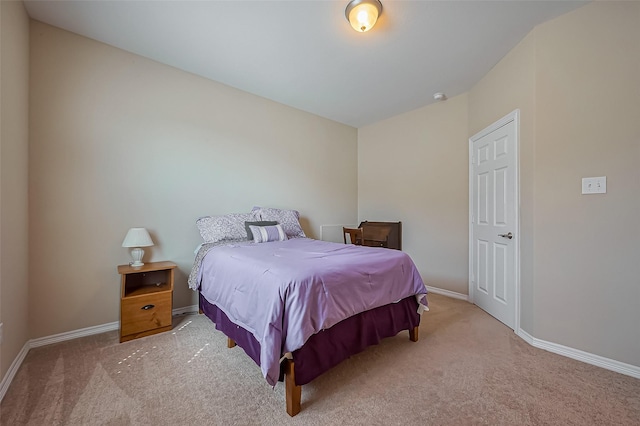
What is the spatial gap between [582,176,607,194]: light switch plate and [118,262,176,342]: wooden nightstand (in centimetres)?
348

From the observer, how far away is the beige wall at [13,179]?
5.13 feet

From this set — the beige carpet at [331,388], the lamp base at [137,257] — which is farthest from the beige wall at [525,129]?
the lamp base at [137,257]

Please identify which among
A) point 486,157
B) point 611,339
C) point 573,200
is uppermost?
point 486,157

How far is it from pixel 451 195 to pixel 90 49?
13.7 feet

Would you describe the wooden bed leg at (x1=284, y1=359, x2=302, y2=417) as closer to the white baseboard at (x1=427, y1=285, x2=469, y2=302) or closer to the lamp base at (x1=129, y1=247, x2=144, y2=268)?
the lamp base at (x1=129, y1=247, x2=144, y2=268)

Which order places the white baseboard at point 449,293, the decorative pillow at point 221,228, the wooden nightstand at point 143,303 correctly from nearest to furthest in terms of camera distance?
the wooden nightstand at point 143,303, the decorative pillow at point 221,228, the white baseboard at point 449,293

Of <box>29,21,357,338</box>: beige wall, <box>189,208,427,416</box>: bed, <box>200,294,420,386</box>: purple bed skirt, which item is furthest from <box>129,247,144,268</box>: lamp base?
<box>200,294,420,386</box>: purple bed skirt

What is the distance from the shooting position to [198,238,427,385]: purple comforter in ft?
4.42

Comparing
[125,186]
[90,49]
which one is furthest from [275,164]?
[90,49]

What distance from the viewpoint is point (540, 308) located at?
2107 mm

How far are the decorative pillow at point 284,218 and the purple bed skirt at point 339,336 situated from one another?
4.07ft

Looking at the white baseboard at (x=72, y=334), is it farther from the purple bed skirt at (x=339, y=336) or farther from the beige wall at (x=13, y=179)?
the purple bed skirt at (x=339, y=336)

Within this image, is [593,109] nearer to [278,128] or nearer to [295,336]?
[295,336]

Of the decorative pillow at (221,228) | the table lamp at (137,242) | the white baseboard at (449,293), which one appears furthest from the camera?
the white baseboard at (449,293)
